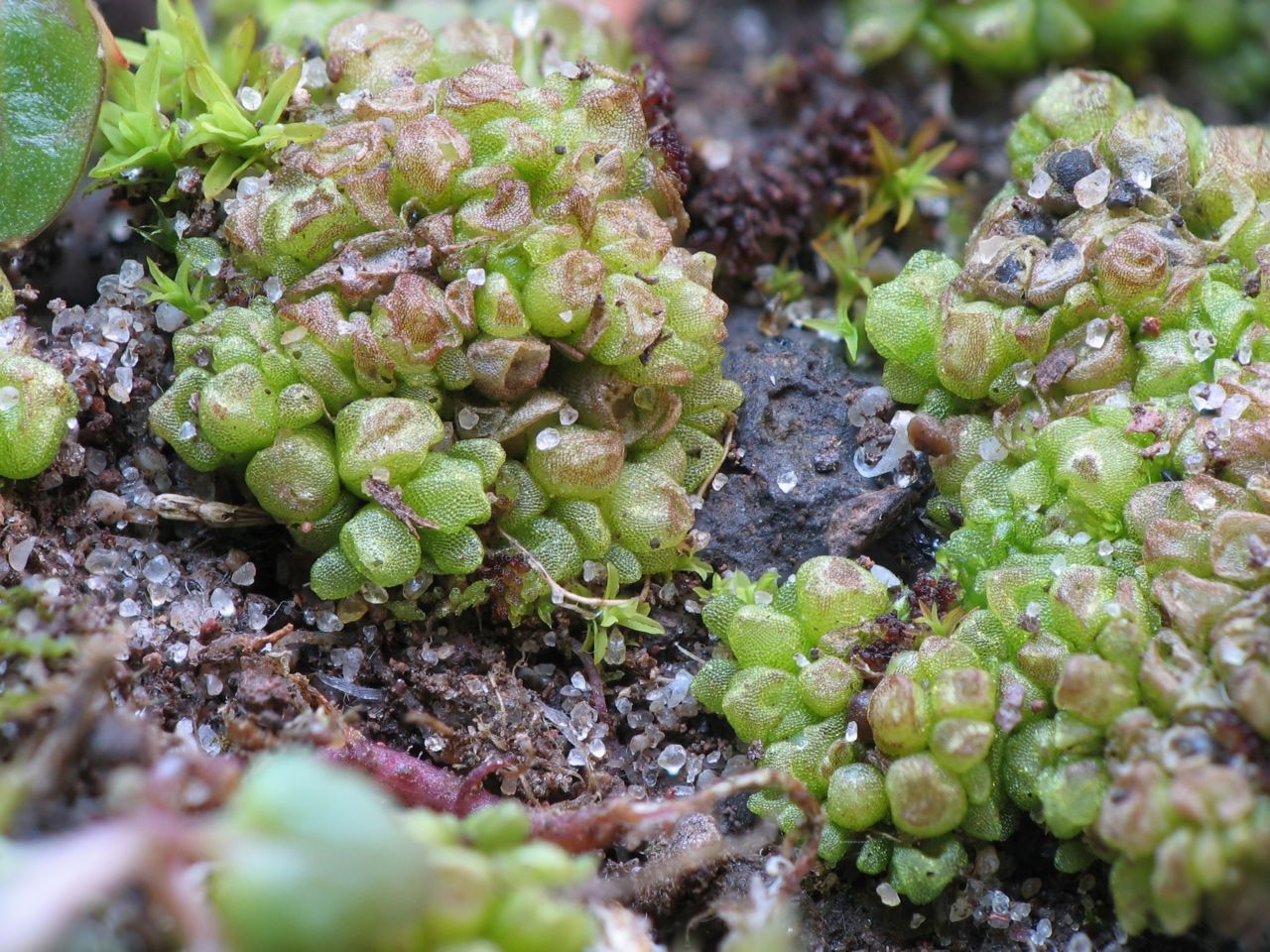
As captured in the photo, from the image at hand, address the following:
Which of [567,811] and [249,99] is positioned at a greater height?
[249,99]

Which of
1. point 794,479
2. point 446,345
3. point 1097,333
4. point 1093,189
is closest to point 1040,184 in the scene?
point 1093,189

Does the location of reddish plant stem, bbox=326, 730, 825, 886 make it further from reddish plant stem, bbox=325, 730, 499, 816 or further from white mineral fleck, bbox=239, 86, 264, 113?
white mineral fleck, bbox=239, 86, 264, 113

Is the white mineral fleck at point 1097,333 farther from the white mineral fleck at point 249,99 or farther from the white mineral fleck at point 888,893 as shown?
the white mineral fleck at point 249,99

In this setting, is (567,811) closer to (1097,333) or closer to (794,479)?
(794,479)

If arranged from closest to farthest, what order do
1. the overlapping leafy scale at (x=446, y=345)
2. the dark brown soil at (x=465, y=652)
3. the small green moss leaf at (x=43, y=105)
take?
the dark brown soil at (x=465, y=652) < the overlapping leafy scale at (x=446, y=345) < the small green moss leaf at (x=43, y=105)

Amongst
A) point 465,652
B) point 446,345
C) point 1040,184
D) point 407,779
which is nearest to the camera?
point 407,779

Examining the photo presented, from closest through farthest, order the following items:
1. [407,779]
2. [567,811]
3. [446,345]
Answer: [567,811], [407,779], [446,345]

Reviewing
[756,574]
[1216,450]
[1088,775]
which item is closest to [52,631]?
[756,574]

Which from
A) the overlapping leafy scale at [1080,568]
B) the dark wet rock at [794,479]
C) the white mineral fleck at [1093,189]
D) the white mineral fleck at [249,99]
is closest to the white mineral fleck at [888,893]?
the overlapping leafy scale at [1080,568]
